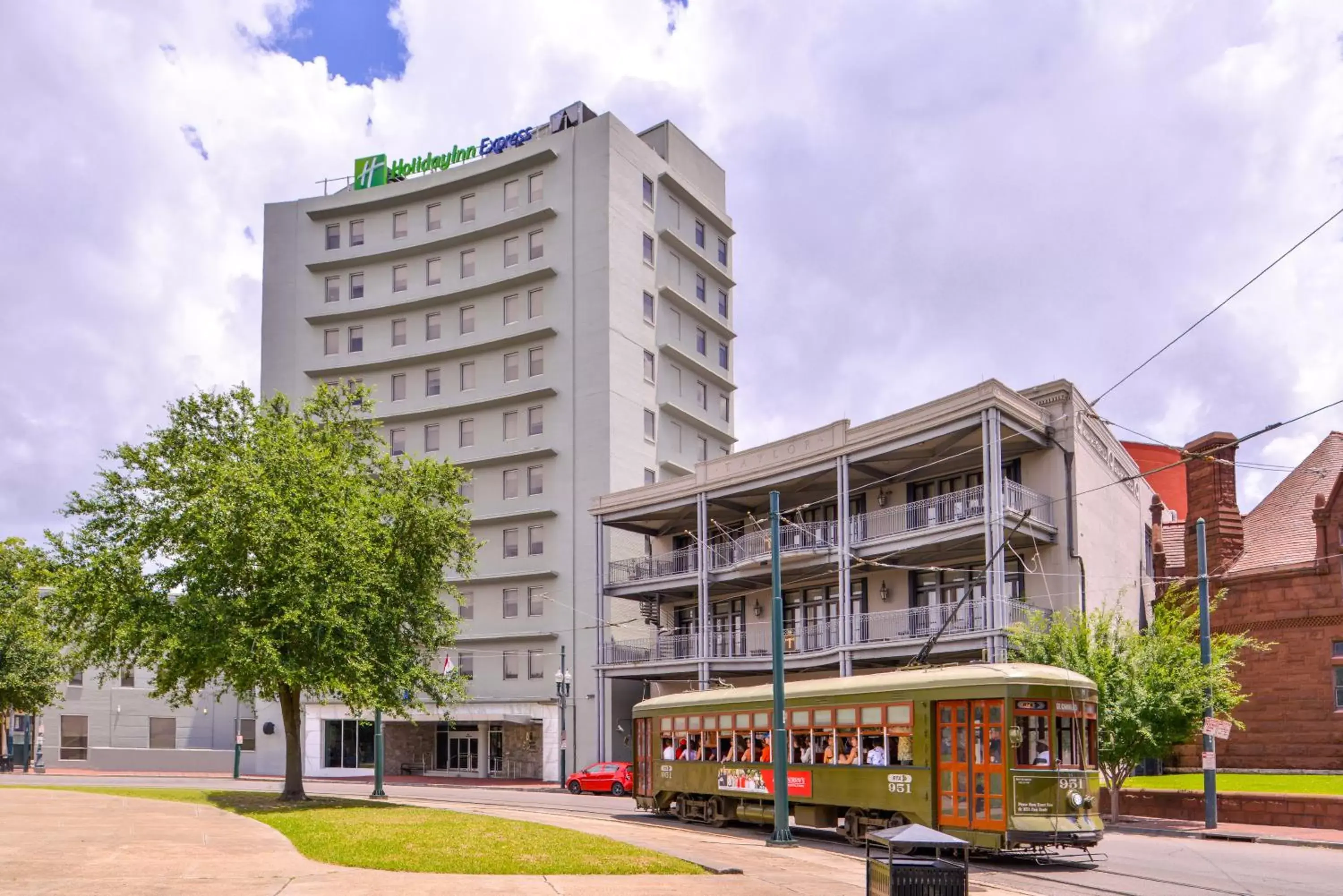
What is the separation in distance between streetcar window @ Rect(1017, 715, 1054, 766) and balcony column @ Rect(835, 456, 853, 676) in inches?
778

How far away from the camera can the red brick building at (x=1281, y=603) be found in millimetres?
40094

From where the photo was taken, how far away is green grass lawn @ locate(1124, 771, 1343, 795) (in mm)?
33312

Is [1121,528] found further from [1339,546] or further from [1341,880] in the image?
[1341,880]

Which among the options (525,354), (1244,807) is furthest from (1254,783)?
(525,354)

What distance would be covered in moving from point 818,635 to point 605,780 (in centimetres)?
961

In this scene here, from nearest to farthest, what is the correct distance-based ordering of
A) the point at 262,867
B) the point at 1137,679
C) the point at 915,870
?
the point at 915,870, the point at 262,867, the point at 1137,679

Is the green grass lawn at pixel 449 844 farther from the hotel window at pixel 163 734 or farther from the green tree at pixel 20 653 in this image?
the hotel window at pixel 163 734

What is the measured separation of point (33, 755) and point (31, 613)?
2256 cm

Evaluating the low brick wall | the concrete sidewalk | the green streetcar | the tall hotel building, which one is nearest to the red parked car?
the tall hotel building

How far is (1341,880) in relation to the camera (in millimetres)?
18625

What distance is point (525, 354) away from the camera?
6216cm

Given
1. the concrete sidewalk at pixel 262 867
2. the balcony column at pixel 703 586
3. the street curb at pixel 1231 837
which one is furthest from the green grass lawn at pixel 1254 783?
the balcony column at pixel 703 586

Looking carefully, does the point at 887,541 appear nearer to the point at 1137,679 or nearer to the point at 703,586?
the point at 703,586

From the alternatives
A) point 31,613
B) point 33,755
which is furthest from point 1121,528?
point 33,755
